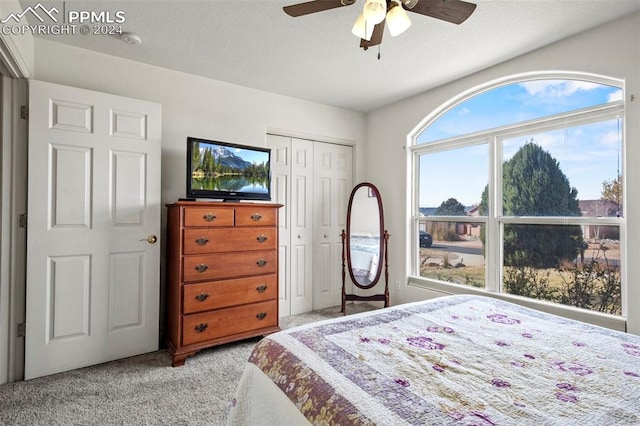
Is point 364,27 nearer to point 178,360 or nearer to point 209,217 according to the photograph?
point 209,217

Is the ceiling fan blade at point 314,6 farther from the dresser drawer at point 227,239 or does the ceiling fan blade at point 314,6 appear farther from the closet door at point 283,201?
the closet door at point 283,201

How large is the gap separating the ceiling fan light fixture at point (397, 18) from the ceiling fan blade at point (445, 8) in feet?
0.22

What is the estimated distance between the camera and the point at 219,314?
8.54 ft

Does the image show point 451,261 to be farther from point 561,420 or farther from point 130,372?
point 130,372

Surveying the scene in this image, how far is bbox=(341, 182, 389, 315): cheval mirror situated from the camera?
12.3 feet

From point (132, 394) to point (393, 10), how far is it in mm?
2676

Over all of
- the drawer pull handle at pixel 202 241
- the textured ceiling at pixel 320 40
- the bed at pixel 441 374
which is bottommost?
the bed at pixel 441 374

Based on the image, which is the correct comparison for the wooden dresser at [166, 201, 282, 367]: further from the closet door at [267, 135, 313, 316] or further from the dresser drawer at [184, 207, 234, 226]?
the closet door at [267, 135, 313, 316]

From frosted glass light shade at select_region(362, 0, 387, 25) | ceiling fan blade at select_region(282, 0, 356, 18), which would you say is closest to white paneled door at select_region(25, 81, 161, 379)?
ceiling fan blade at select_region(282, 0, 356, 18)

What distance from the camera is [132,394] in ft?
6.63

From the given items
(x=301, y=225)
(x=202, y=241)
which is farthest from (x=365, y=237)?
(x=202, y=241)

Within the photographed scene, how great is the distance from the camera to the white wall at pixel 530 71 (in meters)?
2.06

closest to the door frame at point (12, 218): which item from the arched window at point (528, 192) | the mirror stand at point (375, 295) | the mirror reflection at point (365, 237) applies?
the mirror stand at point (375, 295)

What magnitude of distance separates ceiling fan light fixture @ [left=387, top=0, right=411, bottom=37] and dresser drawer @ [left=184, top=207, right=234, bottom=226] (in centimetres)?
183
